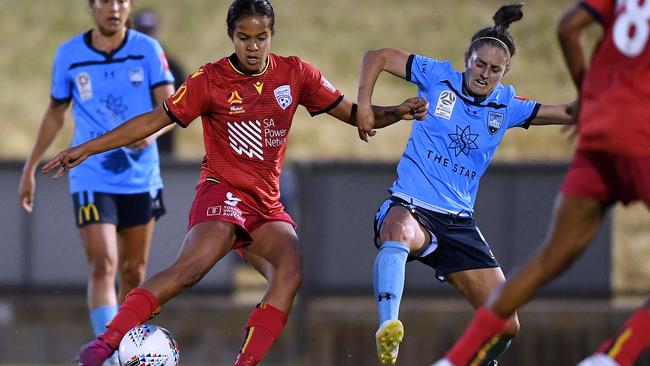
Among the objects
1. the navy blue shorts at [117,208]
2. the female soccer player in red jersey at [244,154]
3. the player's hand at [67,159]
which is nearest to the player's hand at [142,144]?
the navy blue shorts at [117,208]

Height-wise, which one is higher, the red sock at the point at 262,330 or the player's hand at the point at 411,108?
the player's hand at the point at 411,108

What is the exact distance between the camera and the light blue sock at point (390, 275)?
6.62m

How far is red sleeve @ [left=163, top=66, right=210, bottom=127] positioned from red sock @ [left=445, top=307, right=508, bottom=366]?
2.02 meters

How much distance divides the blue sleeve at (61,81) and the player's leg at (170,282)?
196 centimetres

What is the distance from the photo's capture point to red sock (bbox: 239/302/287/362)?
261 inches

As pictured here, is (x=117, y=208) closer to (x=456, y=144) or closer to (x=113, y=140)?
(x=113, y=140)

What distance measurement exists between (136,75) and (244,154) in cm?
162

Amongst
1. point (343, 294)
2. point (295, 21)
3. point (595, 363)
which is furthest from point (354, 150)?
point (595, 363)

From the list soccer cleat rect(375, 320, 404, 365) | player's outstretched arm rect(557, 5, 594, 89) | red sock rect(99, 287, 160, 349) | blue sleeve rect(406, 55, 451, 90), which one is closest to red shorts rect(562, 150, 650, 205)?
player's outstretched arm rect(557, 5, 594, 89)

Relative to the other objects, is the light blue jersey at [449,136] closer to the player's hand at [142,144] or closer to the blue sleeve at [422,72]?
the blue sleeve at [422,72]

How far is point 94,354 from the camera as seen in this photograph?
20.5 feet

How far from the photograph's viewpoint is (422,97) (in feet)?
23.8

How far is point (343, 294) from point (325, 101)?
511 cm

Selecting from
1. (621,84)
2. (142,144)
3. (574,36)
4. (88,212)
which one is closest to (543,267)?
(621,84)
